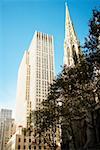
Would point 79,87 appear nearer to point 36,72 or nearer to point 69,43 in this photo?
point 69,43

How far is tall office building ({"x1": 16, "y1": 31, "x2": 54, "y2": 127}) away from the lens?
132 meters

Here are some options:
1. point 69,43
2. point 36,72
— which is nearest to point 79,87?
point 69,43

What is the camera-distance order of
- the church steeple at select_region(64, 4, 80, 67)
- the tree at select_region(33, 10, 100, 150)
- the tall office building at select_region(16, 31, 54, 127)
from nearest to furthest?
the tree at select_region(33, 10, 100, 150)
the church steeple at select_region(64, 4, 80, 67)
the tall office building at select_region(16, 31, 54, 127)

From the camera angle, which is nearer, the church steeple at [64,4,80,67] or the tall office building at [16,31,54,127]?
the church steeple at [64,4,80,67]

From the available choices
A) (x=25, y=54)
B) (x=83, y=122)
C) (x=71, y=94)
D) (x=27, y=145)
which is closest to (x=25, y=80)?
(x=25, y=54)

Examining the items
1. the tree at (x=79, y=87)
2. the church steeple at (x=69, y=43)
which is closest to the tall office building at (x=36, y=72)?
the church steeple at (x=69, y=43)

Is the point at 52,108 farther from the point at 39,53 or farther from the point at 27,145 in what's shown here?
the point at 39,53

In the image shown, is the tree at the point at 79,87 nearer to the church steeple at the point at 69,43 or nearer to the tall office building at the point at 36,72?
the church steeple at the point at 69,43

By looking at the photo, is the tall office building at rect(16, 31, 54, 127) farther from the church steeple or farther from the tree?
the tree

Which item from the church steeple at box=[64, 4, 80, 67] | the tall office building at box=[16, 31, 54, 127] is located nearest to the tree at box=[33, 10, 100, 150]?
the church steeple at box=[64, 4, 80, 67]

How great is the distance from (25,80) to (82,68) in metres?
129

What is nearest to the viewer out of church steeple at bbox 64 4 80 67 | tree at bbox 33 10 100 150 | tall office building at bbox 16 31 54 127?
tree at bbox 33 10 100 150

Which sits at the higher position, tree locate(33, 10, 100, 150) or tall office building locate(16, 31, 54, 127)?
tall office building locate(16, 31, 54, 127)

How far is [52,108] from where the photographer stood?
1288 inches
